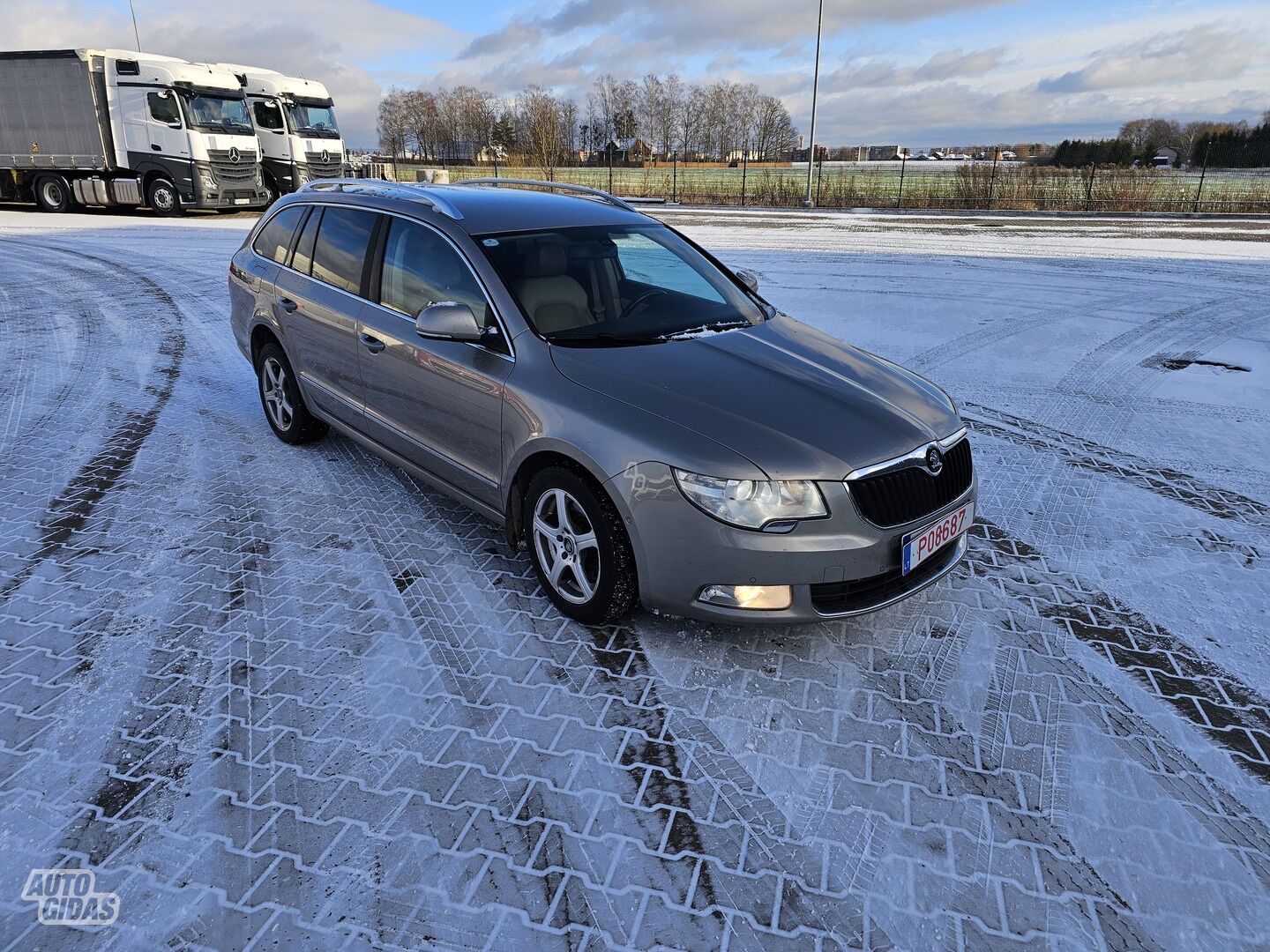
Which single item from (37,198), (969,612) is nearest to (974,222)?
(969,612)

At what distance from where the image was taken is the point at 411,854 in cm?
243

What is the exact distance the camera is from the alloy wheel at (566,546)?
3383 millimetres

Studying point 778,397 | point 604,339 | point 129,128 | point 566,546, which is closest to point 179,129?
point 129,128

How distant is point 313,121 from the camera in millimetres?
25453

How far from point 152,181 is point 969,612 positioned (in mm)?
25103

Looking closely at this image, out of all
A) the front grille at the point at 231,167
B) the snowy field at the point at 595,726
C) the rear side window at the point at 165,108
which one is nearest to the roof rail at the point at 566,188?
the snowy field at the point at 595,726

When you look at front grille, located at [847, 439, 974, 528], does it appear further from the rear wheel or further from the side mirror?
the rear wheel

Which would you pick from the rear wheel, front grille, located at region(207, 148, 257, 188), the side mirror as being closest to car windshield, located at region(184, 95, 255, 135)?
front grille, located at region(207, 148, 257, 188)

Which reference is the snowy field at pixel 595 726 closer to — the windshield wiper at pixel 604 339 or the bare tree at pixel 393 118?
the windshield wiper at pixel 604 339

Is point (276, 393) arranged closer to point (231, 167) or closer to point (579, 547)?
point (579, 547)

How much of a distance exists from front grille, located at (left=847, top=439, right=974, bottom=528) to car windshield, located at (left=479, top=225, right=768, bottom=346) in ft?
4.11

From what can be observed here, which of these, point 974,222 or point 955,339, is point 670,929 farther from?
point 974,222

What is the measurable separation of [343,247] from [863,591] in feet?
11.6

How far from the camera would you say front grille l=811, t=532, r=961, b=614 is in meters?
3.10
